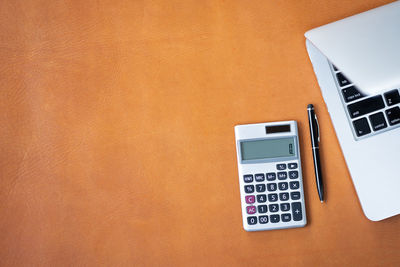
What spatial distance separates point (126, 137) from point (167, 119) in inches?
2.7

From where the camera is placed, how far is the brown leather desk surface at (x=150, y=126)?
0.52 meters

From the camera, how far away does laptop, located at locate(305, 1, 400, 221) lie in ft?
1.50

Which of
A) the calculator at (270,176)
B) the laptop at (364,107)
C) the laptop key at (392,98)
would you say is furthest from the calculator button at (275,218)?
the laptop key at (392,98)

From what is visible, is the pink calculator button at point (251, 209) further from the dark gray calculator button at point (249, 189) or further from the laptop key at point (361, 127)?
the laptop key at point (361, 127)

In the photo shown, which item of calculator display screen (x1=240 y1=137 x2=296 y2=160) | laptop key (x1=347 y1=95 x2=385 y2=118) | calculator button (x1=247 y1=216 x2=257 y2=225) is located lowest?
calculator button (x1=247 y1=216 x2=257 y2=225)

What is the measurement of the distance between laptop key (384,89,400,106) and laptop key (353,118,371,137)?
39 millimetres

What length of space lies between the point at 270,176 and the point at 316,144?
82 mm

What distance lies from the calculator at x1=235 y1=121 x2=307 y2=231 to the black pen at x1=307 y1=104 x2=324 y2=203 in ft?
0.08

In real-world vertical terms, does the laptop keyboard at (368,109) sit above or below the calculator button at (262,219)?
above

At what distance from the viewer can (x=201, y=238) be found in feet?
1.70

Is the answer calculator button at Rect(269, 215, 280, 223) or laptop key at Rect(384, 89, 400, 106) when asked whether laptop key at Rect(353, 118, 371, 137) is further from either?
calculator button at Rect(269, 215, 280, 223)

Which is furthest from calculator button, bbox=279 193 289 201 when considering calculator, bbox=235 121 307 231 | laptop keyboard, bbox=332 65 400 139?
laptop keyboard, bbox=332 65 400 139

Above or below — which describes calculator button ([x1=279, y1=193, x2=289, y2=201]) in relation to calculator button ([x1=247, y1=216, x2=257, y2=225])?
above

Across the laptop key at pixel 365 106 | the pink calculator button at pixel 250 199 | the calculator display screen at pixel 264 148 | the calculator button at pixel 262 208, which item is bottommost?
the calculator button at pixel 262 208
